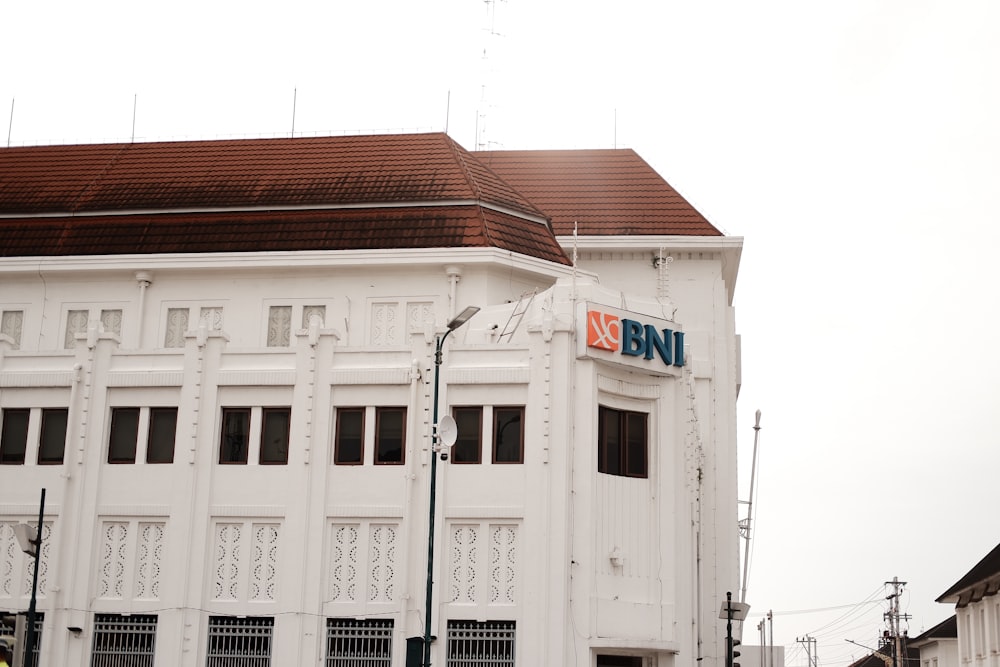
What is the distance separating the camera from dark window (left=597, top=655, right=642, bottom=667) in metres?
31.7

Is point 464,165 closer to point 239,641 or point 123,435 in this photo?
point 123,435

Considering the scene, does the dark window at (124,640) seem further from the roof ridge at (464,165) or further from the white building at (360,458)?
the roof ridge at (464,165)

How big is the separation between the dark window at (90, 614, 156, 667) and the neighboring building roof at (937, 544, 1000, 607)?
92.5 ft

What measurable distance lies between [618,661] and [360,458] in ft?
25.4

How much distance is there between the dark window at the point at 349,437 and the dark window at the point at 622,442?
573 centimetres

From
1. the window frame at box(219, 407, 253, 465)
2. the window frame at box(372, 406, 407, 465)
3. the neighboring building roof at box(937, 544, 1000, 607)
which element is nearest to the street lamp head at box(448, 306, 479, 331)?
the window frame at box(372, 406, 407, 465)

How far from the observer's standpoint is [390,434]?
32688 mm

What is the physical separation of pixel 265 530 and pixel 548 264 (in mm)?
10887

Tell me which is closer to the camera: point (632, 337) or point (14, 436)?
point (632, 337)

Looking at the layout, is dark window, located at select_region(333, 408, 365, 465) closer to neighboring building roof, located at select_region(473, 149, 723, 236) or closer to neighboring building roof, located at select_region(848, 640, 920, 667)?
neighboring building roof, located at select_region(473, 149, 723, 236)

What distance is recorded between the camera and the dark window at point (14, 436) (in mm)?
34469

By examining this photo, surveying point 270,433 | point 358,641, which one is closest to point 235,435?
point 270,433

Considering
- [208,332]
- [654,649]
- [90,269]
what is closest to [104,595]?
[208,332]

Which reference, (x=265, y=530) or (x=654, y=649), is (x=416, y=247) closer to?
(x=265, y=530)
